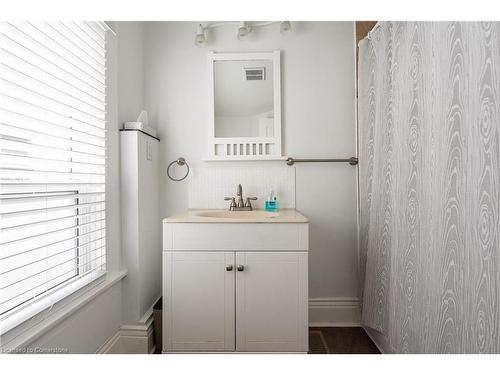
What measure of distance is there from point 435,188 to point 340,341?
3.85 ft

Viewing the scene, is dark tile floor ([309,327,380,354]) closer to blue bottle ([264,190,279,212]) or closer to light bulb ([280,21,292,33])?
blue bottle ([264,190,279,212])

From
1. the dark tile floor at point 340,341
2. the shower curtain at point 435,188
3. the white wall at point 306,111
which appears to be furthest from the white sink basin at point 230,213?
the dark tile floor at point 340,341

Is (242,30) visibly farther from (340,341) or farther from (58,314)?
(340,341)

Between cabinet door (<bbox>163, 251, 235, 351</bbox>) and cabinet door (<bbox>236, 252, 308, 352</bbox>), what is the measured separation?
6cm

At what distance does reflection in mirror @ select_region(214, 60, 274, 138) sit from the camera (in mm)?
1922

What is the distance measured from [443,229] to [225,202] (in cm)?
130

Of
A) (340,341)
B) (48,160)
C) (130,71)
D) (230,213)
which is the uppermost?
(130,71)

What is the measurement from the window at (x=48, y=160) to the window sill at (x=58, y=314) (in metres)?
0.04

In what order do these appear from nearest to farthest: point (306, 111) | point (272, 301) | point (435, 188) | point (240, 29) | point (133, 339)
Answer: point (435, 188), point (272, 301), point (133, 339), point (240, 29), point (306, 111)

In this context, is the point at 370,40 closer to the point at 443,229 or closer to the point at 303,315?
the point at 443,229

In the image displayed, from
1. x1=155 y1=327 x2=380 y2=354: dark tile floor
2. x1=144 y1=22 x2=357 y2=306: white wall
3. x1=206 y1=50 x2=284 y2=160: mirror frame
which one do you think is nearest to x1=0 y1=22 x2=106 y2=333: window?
x1=144 y1=22 x2=357 y2=306: white wall

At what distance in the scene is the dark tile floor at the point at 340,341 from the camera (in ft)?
5.28

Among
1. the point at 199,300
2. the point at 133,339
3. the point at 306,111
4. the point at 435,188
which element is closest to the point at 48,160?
the point at 199,300

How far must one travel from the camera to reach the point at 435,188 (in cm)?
102
